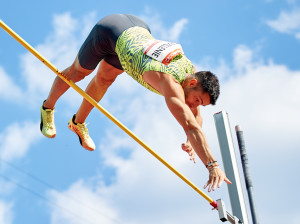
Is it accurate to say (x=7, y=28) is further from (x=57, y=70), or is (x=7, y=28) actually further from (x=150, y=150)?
(x=150, y=150)

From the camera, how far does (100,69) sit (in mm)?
6328

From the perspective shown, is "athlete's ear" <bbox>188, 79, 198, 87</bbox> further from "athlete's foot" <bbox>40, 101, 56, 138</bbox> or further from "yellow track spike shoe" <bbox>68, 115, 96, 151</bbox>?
"athlete's foot" <bbox>40, 101, 56, 138</bbox>

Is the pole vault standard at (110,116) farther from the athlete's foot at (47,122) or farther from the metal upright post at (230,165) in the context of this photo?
the athlete's foot at (47,122)

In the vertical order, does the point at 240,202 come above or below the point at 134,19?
below

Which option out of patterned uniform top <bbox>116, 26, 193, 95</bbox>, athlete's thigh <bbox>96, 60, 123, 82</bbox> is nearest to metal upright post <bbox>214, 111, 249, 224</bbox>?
patterned uniform top <bbox>116, 26, 193, 95</bbox>

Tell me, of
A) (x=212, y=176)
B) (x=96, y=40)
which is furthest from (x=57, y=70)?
(x=212, y=176)

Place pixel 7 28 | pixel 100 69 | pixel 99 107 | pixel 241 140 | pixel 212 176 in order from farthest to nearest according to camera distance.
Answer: pixel 241 140, pixel 100 69, pixel 99 107, pixel 7 28, pixel 212 176

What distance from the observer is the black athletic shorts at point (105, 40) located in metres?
5.75

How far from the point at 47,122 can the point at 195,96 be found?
1984mm

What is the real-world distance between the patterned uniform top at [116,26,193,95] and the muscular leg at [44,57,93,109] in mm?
622

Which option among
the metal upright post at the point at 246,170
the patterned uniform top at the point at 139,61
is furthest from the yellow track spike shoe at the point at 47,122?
the metal upright post at the point at 246,170

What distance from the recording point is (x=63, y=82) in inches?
246

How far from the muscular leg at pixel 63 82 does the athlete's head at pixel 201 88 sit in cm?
125

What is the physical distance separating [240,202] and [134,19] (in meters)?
2.37
